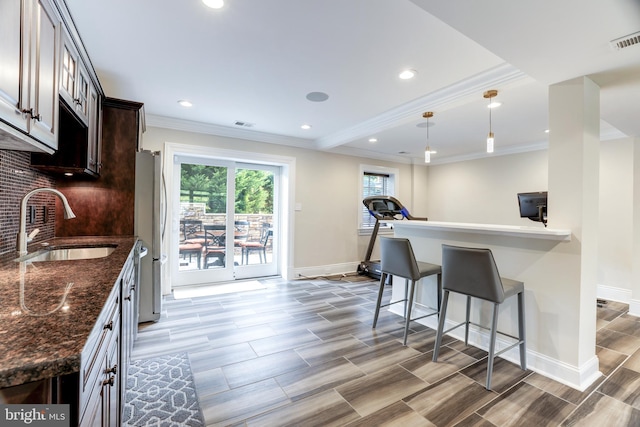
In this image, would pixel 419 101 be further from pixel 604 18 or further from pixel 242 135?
pixel 242 135

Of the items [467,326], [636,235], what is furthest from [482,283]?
[636,235]

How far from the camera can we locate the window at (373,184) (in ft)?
19.8

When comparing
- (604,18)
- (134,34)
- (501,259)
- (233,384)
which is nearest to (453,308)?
(501,259)

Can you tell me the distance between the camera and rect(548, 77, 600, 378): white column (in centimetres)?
212

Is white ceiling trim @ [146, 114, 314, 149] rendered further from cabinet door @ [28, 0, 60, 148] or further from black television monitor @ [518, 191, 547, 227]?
black television monitor @ [518, 191, 547, 227]

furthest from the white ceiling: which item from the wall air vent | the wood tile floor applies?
the wood tile floor

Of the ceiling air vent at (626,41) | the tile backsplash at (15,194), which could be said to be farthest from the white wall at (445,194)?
the ceiling air vent at (626,41)

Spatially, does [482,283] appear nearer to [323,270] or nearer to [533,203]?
[533,203]

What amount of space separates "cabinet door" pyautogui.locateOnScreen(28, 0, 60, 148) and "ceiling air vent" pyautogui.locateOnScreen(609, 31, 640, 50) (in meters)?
2.98

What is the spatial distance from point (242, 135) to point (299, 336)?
317 cm

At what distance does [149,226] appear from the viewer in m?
3.12

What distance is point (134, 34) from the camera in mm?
2154

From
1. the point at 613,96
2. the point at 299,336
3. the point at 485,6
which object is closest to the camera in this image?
the point at 485,6

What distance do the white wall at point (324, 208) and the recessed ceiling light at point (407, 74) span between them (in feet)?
8.88
